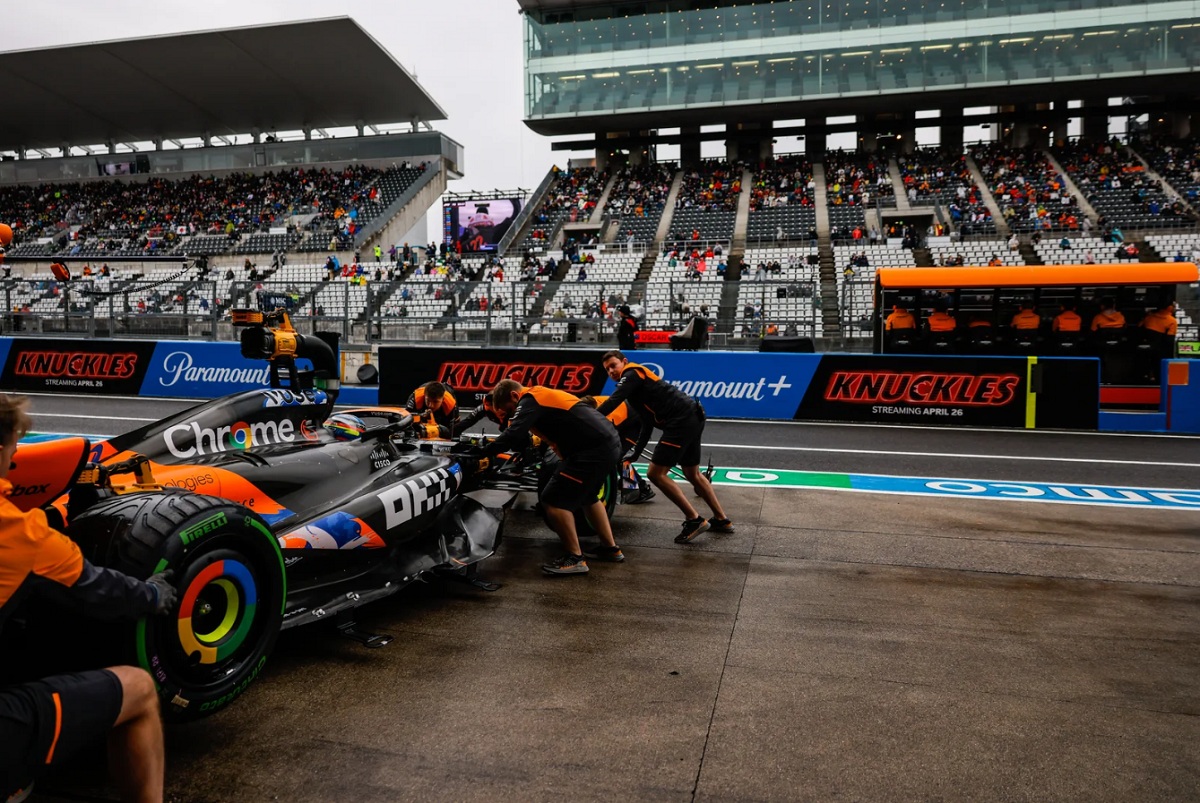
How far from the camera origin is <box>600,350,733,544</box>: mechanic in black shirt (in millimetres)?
6809

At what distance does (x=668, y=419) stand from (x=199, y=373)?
13.2m

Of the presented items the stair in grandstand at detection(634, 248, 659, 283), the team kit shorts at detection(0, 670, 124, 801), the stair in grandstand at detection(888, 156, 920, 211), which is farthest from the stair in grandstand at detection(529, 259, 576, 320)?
the stair in grandstand at detection(888, 156, 920, 211)

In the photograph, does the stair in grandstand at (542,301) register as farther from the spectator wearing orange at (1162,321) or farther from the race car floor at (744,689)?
the spectator wearing orange at (1162,321)

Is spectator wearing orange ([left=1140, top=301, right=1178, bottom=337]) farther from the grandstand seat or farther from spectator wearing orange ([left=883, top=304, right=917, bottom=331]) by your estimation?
the grandstand seat

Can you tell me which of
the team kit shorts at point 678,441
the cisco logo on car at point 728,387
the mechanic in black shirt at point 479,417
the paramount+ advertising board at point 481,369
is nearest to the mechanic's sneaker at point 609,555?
the team kit shorts at point 678,441

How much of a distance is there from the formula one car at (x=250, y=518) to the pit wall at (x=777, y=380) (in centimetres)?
775

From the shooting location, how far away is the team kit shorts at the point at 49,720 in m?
2.19

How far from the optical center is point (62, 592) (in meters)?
2.42

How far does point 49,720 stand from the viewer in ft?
7.38

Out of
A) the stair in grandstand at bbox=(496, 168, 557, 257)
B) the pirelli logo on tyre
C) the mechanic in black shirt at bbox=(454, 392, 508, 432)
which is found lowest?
the pirelli logo on tyre

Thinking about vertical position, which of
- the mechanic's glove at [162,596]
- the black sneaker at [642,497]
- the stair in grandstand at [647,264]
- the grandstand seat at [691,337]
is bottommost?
the black sneaker at [642,497]

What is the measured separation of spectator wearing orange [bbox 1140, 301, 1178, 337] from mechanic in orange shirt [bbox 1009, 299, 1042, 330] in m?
1.77

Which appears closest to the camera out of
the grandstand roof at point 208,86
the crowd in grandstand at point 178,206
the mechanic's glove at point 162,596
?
the mechanic's glove at point 162,596

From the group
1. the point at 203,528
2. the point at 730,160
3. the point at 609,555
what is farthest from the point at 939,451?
the point at 730,160
